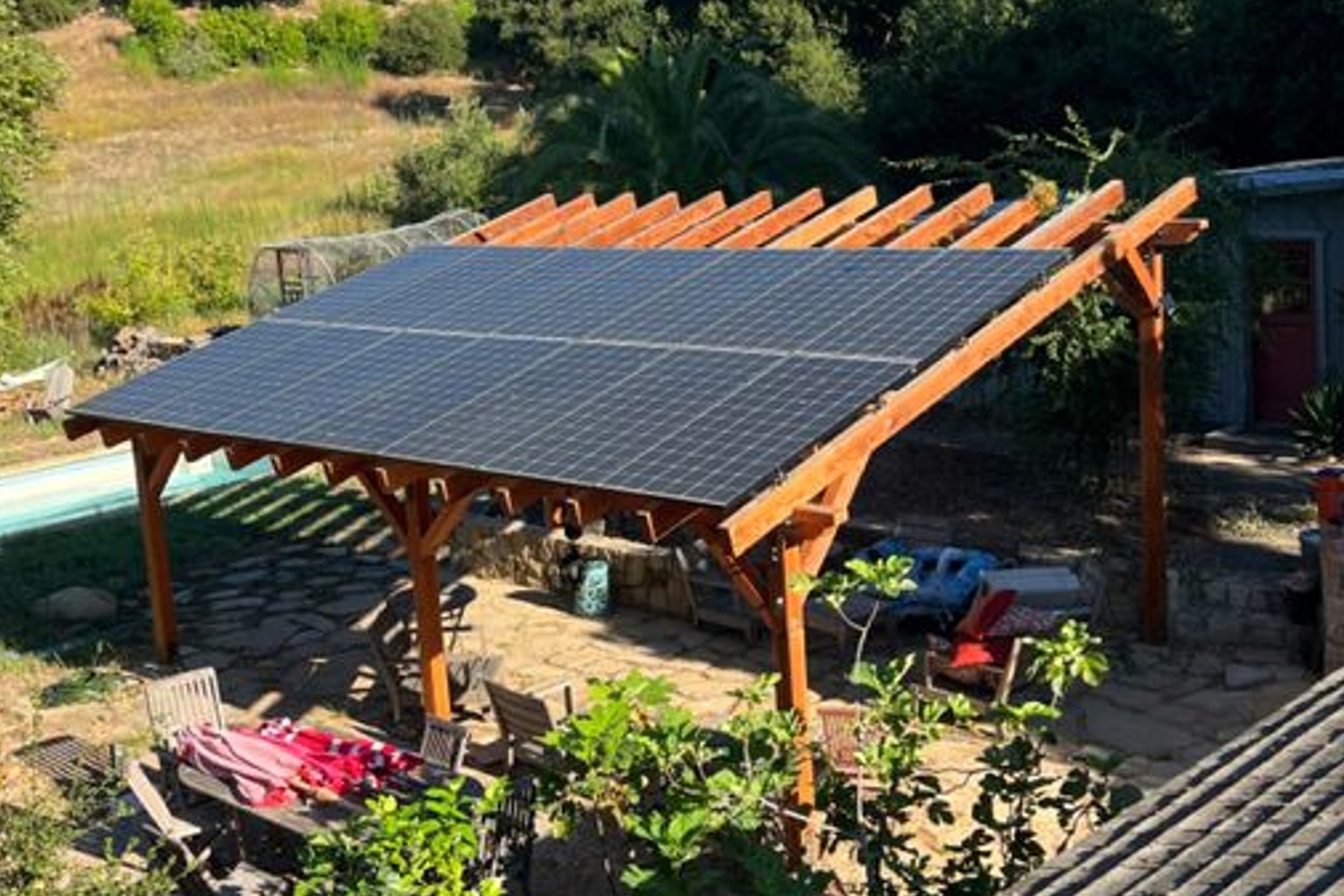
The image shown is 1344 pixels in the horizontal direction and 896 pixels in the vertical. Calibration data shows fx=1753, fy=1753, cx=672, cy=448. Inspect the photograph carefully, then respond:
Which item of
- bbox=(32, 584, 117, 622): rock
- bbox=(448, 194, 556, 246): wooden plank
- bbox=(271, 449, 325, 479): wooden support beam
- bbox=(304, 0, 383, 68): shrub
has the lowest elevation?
bbox=(32, 584, 117, 622): rock

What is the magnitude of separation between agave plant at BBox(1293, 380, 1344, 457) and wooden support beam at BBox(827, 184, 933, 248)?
630 cm

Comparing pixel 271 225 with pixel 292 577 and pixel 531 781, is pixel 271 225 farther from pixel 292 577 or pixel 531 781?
pixel 531 781

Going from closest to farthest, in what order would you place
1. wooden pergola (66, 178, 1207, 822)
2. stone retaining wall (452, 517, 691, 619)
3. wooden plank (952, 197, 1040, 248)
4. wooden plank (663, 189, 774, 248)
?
wooden pergola (66, 178, 1207, 822) < wooden plank (952, 197, 1040, 248) < wooden plank (663, 189, 774, 248) < stone retaining wall (452, 517, 691, 619)

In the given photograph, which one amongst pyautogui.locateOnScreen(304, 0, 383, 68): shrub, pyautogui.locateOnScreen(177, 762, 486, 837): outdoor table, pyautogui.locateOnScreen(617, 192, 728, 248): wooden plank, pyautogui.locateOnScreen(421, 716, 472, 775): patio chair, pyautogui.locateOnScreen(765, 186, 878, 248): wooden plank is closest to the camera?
pyautogui.locateOnScreen(177, 762, 486, 837): outdoor table

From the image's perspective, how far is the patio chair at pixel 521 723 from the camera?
10.7 metres

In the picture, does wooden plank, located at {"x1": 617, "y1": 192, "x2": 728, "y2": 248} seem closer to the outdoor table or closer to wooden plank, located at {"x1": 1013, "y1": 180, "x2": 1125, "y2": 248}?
wooden plank, located at {"x1": 1013, "y1": 180, "x2": 1125, "y2": 248}

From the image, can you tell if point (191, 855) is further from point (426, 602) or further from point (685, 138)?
point (685, 138)

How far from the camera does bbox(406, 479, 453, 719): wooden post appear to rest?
39.7ft

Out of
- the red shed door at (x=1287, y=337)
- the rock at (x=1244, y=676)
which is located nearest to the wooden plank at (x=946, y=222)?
the rock at (x=1244, y=676)

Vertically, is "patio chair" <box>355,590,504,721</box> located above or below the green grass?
above

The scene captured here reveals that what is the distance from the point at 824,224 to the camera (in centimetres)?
1382

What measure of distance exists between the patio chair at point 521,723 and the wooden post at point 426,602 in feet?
3.09

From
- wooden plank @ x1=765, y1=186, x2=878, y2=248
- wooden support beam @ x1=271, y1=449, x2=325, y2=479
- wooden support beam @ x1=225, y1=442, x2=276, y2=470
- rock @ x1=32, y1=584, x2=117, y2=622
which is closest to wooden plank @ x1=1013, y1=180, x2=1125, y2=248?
wooden plank @ x1=765, y1=186, x2=878, y2=248

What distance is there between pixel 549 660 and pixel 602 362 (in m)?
3.58
